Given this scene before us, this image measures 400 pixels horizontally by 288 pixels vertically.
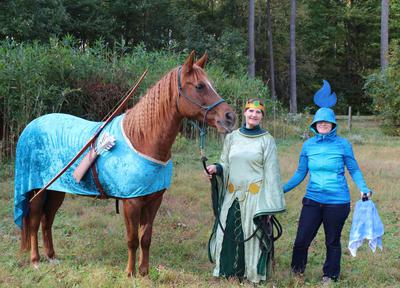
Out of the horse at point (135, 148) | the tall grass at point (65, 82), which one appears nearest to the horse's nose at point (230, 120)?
the horse at point (135, 148)

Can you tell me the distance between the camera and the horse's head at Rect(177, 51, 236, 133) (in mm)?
3240

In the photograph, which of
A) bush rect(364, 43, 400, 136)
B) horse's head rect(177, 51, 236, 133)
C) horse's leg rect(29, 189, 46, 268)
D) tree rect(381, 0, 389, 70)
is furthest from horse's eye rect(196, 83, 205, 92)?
tree rect(381, 0, 389, 70)

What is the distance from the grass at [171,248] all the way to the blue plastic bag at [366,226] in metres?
0.45

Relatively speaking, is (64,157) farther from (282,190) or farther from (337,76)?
(337,76)

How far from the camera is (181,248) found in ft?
15.4

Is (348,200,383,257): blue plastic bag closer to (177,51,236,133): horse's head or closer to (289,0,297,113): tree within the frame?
(177,51,236,133): horse's head

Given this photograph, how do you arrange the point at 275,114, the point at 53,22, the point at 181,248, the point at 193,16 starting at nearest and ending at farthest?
the point at 181,248, the point at 275,114, the point at 53,22, the point at 193,16

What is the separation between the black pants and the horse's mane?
57.6 inches

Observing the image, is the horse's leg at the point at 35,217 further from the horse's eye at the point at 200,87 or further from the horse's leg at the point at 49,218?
the horse's eye at the point at 200,87

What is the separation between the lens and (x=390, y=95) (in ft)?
50.5

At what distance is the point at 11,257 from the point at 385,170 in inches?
269

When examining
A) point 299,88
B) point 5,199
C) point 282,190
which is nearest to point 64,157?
point 282,190

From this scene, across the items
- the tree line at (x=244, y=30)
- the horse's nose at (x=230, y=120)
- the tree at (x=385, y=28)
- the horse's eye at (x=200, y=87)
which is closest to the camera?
the horse's nose at (x=230, y=120)

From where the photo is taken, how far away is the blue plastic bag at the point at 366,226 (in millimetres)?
3633
